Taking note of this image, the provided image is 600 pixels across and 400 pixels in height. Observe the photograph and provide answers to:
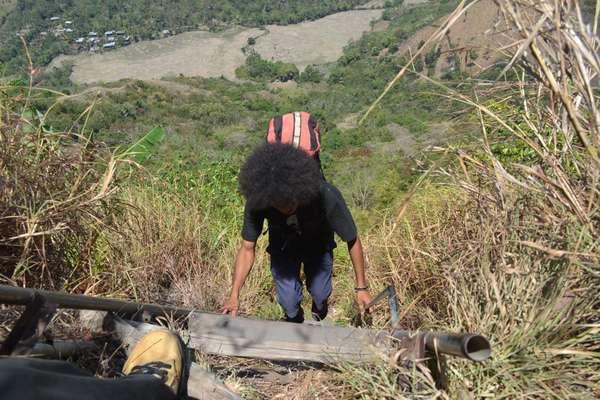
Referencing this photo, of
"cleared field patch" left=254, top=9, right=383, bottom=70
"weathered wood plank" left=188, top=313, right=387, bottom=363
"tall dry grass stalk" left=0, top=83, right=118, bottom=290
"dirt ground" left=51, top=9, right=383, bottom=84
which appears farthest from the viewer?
"cleared field patch" left=254, top=9, right=383, bottom=70

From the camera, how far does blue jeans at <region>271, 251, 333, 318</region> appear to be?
395 centimetres

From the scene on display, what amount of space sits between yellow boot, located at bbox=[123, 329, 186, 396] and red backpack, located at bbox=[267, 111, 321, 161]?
56.2 inches

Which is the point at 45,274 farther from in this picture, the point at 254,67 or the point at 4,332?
the point at 254,67

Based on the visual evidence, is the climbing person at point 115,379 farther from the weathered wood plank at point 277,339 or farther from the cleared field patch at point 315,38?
the cleared field patch at point 315,38

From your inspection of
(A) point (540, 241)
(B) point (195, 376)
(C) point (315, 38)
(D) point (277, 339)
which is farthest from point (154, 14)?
(A) point (540, 241)

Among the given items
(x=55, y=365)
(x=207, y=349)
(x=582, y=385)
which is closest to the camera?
(x=55, y=365)

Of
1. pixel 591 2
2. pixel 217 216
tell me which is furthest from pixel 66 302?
pixel 217 216

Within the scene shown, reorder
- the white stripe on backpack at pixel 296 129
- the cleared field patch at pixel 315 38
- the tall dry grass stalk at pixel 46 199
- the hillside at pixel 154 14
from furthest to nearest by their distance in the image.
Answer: the hillside at pixel 154 14, the cleared field patch at pixel 315 38, the white stripe on backpack at pixel 296 129, the tall dry grass stalk at pixel 46 199

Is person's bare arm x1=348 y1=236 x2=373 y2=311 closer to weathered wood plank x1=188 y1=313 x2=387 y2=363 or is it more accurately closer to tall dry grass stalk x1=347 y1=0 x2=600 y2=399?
tall dry grass stalk x1=347 y1=0 x2=600 y2=399

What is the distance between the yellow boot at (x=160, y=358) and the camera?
2441 millimetres

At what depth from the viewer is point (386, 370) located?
7.39ft

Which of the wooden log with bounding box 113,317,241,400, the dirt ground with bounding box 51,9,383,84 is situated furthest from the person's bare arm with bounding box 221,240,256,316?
the dirt ground with bounding box 51,9,383,84

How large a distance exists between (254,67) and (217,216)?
3909 inches

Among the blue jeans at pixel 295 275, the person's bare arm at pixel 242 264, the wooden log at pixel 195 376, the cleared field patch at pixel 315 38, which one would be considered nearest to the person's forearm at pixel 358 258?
the blue jeans at pixel 295 275
